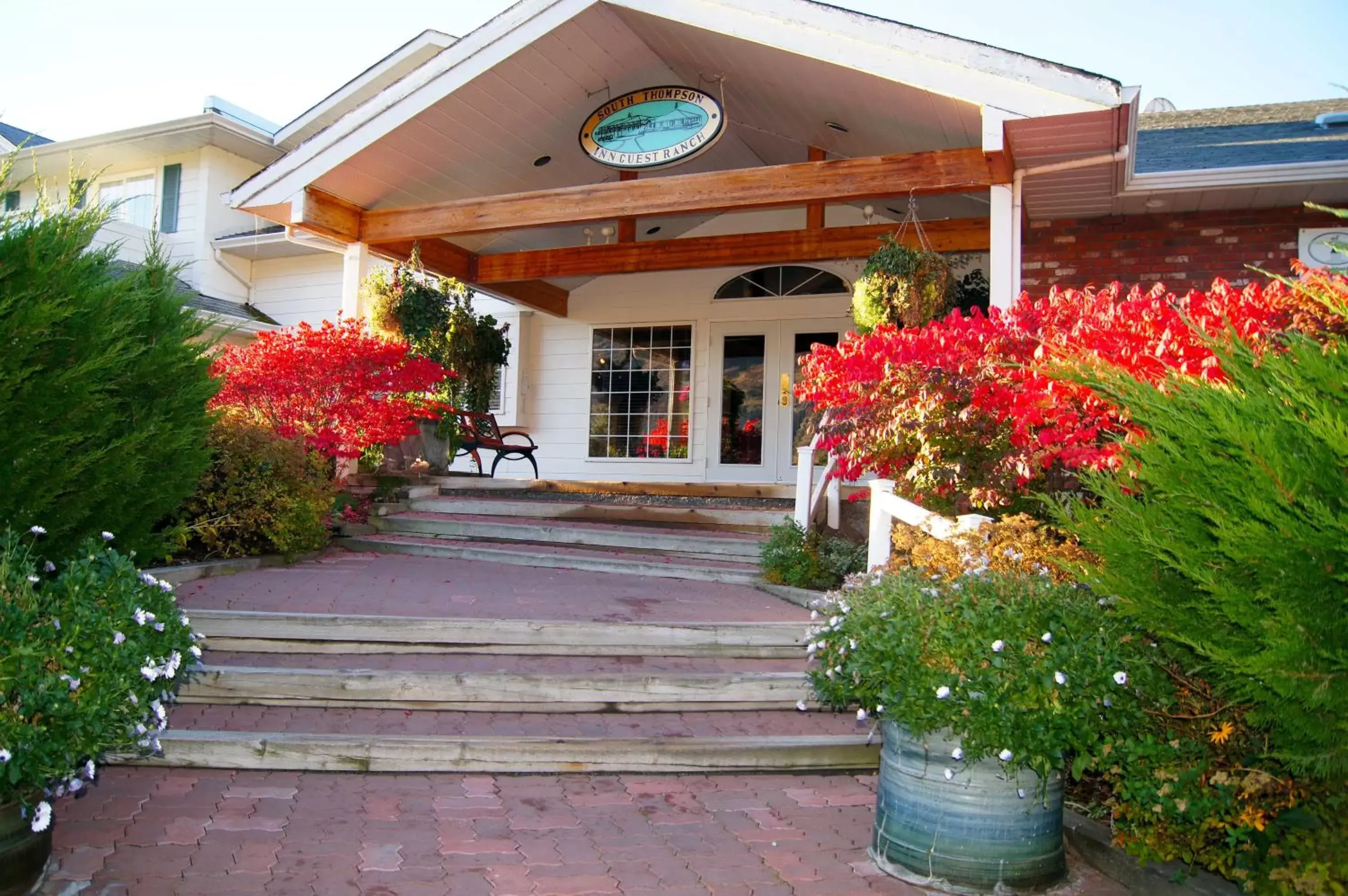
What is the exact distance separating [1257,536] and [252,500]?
6.83 metres

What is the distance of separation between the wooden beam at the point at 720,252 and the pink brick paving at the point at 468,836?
6.10 m

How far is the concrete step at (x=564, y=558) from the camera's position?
7.38 m

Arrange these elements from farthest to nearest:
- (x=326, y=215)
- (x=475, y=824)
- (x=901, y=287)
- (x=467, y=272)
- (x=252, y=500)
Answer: (x=467, y=272), (x=326, y=215), (x=901, y=287), (x=252, y=500), (x=475, y=824)

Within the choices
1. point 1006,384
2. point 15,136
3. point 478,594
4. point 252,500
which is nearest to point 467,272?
point 252,500

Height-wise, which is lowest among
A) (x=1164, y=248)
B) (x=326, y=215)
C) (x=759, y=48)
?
(x=1164, y=248)

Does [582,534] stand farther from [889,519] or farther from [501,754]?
[501,754]

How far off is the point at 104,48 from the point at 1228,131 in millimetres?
12877

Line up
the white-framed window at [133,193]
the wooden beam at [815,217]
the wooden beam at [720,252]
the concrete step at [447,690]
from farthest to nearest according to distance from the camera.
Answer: the white-framed window at [133,193] → the wooden beam at [815,217] → the wooden beam at [720,252] → the concrete step at [447,690]

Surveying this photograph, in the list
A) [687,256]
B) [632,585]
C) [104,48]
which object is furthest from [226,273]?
[632,585]

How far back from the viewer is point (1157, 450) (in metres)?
2.65

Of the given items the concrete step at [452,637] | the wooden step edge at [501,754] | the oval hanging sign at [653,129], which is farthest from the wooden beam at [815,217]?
the wooden step edge at [501,754]

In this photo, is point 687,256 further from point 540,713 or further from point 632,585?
point 540,713

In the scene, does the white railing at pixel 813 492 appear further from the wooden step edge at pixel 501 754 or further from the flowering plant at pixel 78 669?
the flowering plant at pixel 78 669

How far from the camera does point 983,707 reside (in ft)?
10.2
